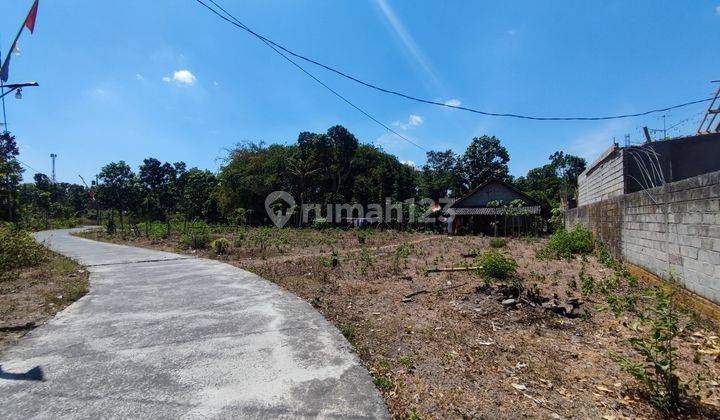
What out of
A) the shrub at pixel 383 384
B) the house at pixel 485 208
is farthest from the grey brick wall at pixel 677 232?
the house at pixel 485 208

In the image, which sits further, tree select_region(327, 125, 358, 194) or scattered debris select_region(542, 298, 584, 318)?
tree select_region(327, 125, 358, 194)

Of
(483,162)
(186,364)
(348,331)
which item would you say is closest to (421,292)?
(348,331)

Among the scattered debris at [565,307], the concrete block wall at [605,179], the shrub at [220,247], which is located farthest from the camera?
the shrub at [220,247]

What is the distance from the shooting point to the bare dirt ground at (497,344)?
2748 millimetres

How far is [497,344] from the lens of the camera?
12.8 feet

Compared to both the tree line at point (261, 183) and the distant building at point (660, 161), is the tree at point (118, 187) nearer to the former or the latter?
the tree line at point (261, 183)

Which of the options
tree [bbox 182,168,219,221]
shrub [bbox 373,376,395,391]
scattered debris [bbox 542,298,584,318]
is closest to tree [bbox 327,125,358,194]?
tree [bbox 182,168,219,221]

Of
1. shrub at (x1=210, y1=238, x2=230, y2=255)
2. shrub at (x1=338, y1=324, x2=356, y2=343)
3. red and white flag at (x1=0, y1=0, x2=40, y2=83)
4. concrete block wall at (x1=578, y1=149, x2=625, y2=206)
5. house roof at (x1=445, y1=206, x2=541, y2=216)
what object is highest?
red and white flag at (x1=0, y1=0, x2=40, y2=83)

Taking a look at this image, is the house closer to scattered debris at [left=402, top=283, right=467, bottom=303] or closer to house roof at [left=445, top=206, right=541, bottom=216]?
house roof at [left=445, top=206, right=541, bottom=216]

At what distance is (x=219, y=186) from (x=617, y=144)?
28669 millimetres

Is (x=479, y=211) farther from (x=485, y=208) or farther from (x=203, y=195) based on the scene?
(x=203, y=195)

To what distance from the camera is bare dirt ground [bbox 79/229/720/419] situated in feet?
9.02

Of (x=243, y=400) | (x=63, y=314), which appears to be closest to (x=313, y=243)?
(x=63, y=314)

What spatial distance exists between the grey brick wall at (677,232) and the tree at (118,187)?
26.1 m
